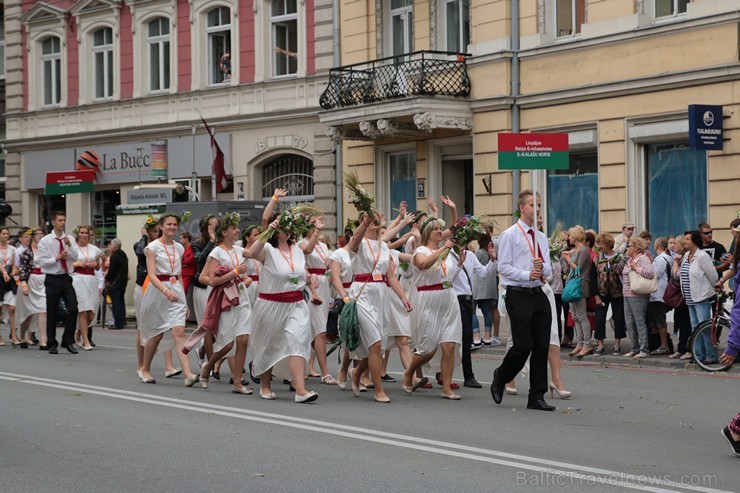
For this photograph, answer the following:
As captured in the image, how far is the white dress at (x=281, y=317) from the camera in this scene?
13.0m

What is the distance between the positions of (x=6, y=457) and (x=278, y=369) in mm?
4049

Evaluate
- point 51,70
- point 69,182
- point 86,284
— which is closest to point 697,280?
point 86,284

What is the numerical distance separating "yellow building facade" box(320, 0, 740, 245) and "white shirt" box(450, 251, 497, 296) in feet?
14.2

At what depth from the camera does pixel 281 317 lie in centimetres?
1304

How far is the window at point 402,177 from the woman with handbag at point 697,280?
12246 millimetres

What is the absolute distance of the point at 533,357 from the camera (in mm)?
12148

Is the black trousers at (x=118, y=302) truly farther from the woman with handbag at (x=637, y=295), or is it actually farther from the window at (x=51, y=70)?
the window at (x=51, y=70)

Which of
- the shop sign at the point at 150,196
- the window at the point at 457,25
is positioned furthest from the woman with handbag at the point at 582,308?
the shop sign at the point at 150,196

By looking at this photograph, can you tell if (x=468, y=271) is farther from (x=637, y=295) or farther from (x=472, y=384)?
(x=472, y=384)

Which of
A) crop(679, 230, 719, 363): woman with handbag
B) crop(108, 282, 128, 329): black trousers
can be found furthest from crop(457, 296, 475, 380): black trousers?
crop(108, 282, 128, 329): black trousers

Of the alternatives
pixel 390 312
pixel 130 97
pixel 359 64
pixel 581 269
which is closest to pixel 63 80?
pixel 130 97

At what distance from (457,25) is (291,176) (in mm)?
6609

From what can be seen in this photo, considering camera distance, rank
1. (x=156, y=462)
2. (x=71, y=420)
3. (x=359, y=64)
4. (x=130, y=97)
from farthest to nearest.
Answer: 1. (x=130, y=97)
2. (x=359, y=64)
3. (x=71, y=420)
4. (x=156, y=462)

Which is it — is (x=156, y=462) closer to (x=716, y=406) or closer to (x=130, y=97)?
(x=716, y=406)
